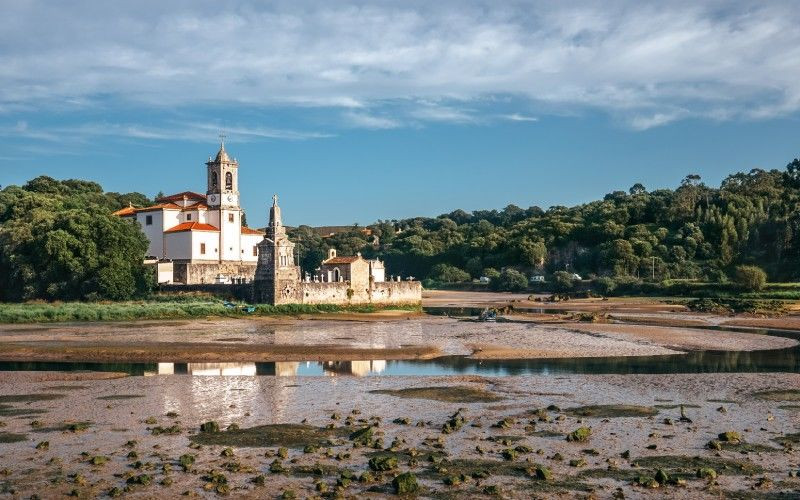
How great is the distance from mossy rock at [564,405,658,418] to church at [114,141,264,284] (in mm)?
53866

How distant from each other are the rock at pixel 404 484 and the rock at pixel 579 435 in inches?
205

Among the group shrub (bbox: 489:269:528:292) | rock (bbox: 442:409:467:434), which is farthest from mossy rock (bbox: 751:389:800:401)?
shrub (bbox: 489:269:528:292)

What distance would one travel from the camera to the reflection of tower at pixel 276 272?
Answer: 203 feet

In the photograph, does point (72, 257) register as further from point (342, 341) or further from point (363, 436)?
point (363, 436)

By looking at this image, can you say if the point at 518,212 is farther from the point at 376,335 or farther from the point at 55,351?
the point at 55,351

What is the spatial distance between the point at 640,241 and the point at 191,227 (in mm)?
57833

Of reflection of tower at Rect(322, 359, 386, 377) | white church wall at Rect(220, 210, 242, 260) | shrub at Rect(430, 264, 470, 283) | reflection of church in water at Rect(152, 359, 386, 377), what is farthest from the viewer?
shrub at Rect(430, 264, 470, 283)

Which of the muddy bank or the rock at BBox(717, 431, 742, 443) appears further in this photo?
the rock at BBox(717, 431, 742, 443)

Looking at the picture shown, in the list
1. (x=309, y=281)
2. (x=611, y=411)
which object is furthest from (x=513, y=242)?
(x=611, y=411)

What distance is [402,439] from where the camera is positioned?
742 inches

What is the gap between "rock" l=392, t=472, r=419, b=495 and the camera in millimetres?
14738

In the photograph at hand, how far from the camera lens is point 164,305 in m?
59.8

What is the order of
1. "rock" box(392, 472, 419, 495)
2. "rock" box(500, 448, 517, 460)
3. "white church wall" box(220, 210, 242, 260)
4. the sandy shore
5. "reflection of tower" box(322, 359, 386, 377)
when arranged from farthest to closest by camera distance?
"white church wall" box(220, 210, 242, 260) → the sandy shore → "reflection of tower" box(322, 359, 386, 377) → "rock" box(500, 448, 517, 460) → "rock" box(392, 472, 419, 495)

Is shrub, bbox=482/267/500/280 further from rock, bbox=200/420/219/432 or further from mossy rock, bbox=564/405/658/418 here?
rock, bbox=200/420/219/432
